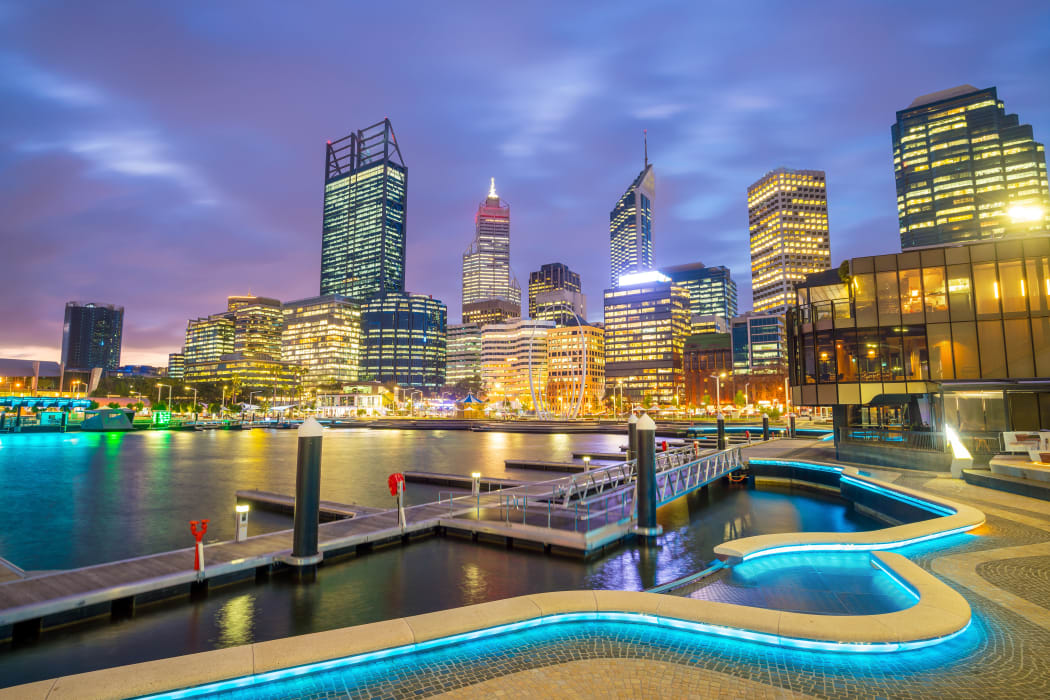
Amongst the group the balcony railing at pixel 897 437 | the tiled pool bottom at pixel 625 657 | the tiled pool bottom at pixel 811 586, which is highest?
the balcony railing at pixel 897 437

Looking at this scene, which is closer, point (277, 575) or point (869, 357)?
point (277, 575)

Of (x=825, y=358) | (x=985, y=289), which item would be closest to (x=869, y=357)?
(x=825, y=358)

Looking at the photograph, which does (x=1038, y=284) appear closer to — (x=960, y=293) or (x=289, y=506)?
(x=960, y=293)

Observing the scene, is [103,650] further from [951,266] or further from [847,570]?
[951,266]

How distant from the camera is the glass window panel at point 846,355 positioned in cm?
3688

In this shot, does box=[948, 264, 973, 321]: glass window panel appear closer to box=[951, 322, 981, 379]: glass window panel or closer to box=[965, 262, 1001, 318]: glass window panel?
box=[965, 262, 1001, 318]: glass window panel

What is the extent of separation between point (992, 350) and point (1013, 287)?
13.9 ft

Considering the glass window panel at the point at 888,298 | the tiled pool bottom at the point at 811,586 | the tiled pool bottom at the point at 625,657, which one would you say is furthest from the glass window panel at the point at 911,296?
the tiled pool bottom at the point at 625,657

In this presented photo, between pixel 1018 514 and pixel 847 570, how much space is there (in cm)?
893

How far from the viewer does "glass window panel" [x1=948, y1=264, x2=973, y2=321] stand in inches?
1341

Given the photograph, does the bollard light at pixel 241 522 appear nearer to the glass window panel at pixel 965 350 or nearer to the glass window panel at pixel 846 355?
the glass window panel at pixel 846 355

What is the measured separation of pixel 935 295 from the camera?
35.2 meters

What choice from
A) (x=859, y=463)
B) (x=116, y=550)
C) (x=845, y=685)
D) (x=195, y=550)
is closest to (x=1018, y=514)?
(x=845, y=685)

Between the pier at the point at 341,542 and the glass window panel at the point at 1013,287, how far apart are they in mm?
23460
